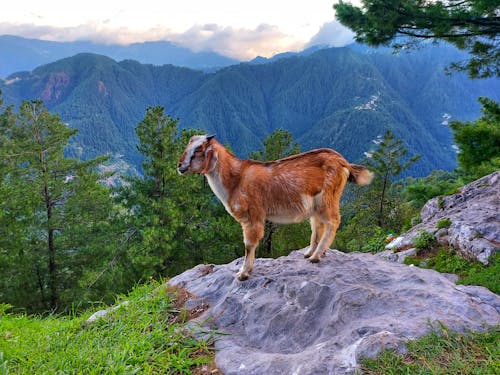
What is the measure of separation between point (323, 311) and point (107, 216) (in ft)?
60.3

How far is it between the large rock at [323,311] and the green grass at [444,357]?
131 millimetres

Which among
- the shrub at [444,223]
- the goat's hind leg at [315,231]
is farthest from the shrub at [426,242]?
the goat's hind leg at [315,231]

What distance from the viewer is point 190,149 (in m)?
5.27

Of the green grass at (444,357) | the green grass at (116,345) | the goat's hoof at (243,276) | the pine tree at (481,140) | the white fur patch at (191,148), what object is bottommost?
the green grass at (116,345)

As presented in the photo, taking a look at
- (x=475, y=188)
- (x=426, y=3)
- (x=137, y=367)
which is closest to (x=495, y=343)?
(x=137, y=367)

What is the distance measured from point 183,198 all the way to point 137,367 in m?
13.5

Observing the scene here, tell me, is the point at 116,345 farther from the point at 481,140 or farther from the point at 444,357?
the point at 481,140

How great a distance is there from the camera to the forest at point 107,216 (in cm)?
1591

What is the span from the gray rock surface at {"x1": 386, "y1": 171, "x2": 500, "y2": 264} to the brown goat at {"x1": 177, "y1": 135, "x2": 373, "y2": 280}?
411 centimetres

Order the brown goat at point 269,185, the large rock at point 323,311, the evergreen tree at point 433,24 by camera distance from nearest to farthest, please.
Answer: the large rock at point 323,311 < the brown goat at point 269,185 < the evergreen tree at point 433,24

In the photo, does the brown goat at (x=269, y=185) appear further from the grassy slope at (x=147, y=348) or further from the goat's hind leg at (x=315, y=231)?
the grassy slope at (x=147, y=348)

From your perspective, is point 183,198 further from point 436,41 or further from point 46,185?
point 436,41

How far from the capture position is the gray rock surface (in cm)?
790

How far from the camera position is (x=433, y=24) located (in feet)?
34.8
